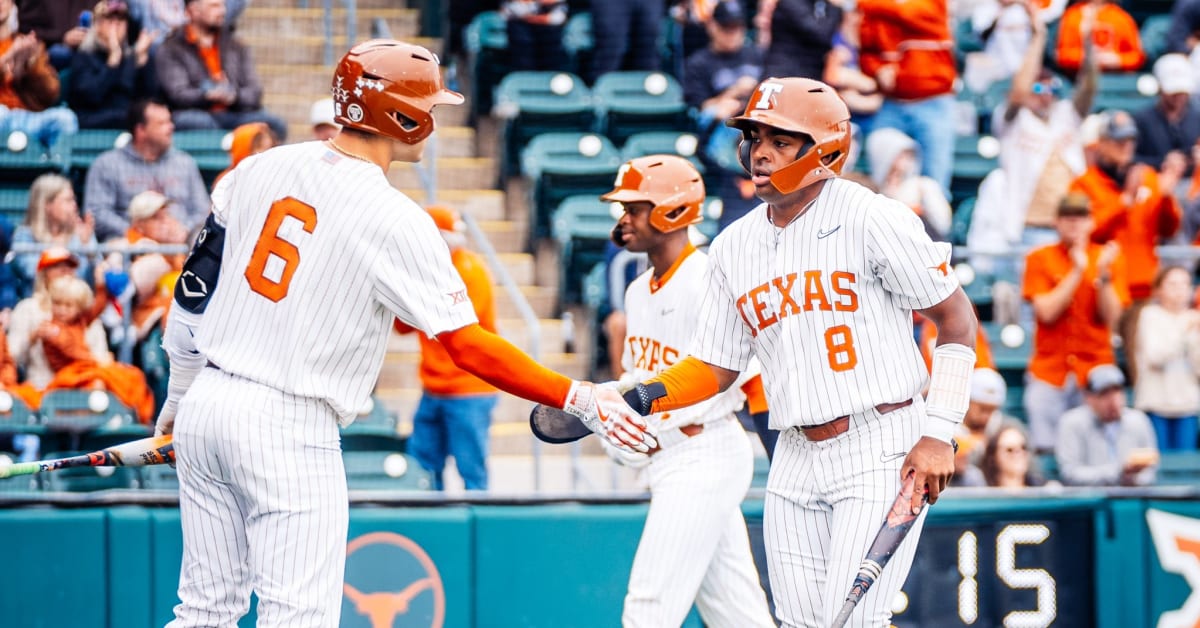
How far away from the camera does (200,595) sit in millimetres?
4480

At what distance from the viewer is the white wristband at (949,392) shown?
4.40 m

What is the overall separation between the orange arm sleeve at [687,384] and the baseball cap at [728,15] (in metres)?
4.97

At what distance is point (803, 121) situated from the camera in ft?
14.9

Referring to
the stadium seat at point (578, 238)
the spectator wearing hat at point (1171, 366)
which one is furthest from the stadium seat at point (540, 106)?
the spectator wearing hat at point (1171, 366)

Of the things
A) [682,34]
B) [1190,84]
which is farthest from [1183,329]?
[682,34]

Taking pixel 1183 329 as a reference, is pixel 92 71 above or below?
above

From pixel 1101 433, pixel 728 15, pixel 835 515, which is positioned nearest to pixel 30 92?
pixel 728 15

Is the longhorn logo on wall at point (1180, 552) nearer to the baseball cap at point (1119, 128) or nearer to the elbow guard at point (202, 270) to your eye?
the baseball cap at point (1119, 128)

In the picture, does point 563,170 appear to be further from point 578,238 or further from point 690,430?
point 690,430

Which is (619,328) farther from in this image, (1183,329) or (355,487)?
(1183,329)

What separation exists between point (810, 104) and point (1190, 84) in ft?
20.7

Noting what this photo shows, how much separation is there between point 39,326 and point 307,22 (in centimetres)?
443

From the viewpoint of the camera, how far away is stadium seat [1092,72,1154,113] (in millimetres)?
10922

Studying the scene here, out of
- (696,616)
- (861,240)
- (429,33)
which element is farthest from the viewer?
(429,33)
